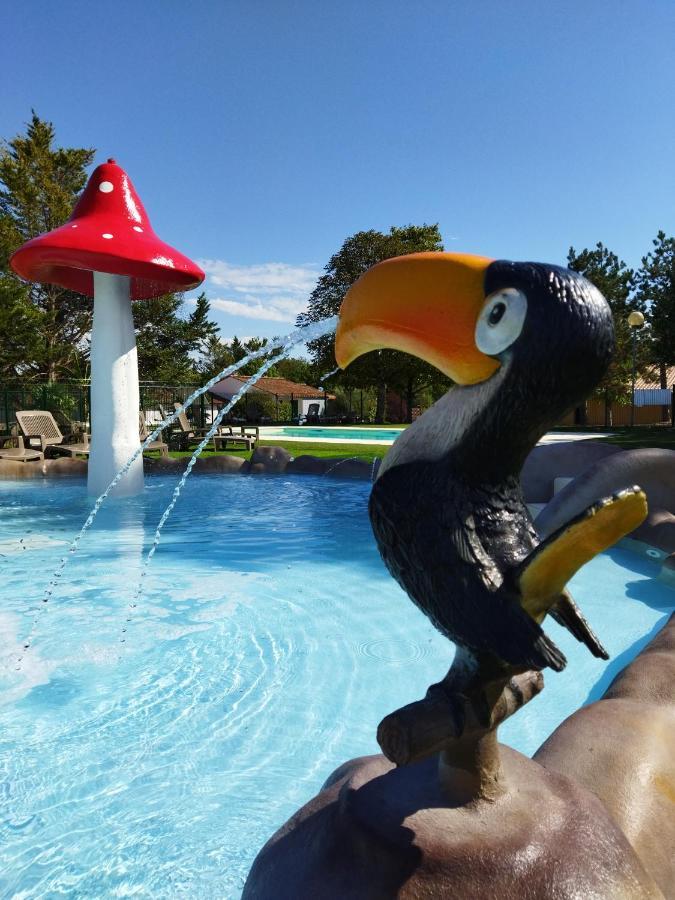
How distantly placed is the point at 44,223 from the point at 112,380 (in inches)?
744

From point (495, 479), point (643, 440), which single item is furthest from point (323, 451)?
point (495, 479)

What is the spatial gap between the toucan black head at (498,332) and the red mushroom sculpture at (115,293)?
807 cm

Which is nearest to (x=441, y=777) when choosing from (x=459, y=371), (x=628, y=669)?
(x=459, y=371)

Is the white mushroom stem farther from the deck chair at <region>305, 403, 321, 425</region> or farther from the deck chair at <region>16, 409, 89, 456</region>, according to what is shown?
the deck chair at <region>305, 403, 321, 425</region>

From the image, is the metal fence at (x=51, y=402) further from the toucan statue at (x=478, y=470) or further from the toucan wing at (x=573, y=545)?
the toucan wing at (x=573, y=545)

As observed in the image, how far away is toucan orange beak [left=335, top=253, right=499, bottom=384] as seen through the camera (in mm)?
1056

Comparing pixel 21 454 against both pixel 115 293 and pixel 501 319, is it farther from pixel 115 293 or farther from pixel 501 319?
pixel 501 319

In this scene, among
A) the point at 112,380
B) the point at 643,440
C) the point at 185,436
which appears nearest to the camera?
the point at 112,380

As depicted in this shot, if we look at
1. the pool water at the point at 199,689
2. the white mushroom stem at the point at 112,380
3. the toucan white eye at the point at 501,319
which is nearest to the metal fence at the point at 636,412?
the white mushroom stem at the point at 112,380

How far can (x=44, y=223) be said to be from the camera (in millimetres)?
24359

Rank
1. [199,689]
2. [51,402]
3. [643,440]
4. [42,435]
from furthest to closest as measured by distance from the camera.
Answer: [51,402] → [643,440] → [42,435] → [199,689]

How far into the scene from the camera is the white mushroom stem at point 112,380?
8945 millimetres

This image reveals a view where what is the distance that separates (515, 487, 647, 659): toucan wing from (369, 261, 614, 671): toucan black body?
2 centimetres

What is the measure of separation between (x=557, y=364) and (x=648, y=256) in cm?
3174
